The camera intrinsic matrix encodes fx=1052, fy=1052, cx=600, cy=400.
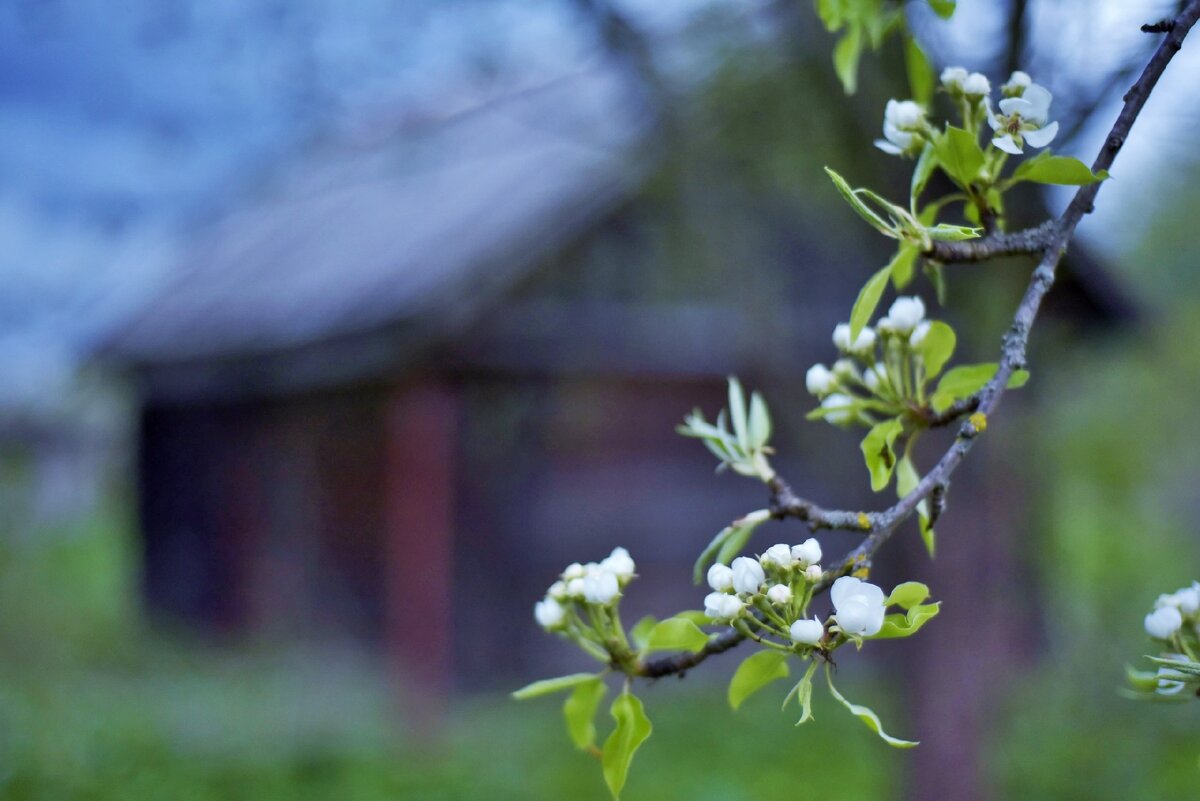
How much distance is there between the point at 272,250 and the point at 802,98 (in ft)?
23.8

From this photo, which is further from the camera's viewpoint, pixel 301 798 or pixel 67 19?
pixel 301 798

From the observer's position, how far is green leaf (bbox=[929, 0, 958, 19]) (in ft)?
2.84

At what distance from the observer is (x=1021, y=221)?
267 centimetres

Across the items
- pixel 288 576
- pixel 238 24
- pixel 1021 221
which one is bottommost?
pixel 288 576

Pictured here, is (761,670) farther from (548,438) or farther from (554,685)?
(548,438)

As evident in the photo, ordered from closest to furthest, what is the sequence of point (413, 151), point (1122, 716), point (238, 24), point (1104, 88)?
1. point (1104, 88)
2. point (238, 24)
3. point (413, 151)
4. point (1122, 716)

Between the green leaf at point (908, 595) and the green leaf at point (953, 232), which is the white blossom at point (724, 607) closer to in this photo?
the green leaf at point (908, 595)

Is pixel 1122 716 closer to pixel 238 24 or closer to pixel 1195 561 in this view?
pixel 1195 561

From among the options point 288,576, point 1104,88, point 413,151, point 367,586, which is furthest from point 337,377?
point 1104,88

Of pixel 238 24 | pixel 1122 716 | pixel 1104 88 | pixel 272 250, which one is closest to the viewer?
pixel 1104 88

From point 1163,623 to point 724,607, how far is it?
405 millimetres

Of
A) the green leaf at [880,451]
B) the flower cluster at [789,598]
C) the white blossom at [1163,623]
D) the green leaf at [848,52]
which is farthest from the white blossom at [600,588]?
the green leaf at [848,52]

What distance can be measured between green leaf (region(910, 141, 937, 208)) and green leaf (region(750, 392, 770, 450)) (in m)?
0.23

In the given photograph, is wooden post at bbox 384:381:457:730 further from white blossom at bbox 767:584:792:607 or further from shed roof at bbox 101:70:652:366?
white blossom at bbox 767:584:792:607
